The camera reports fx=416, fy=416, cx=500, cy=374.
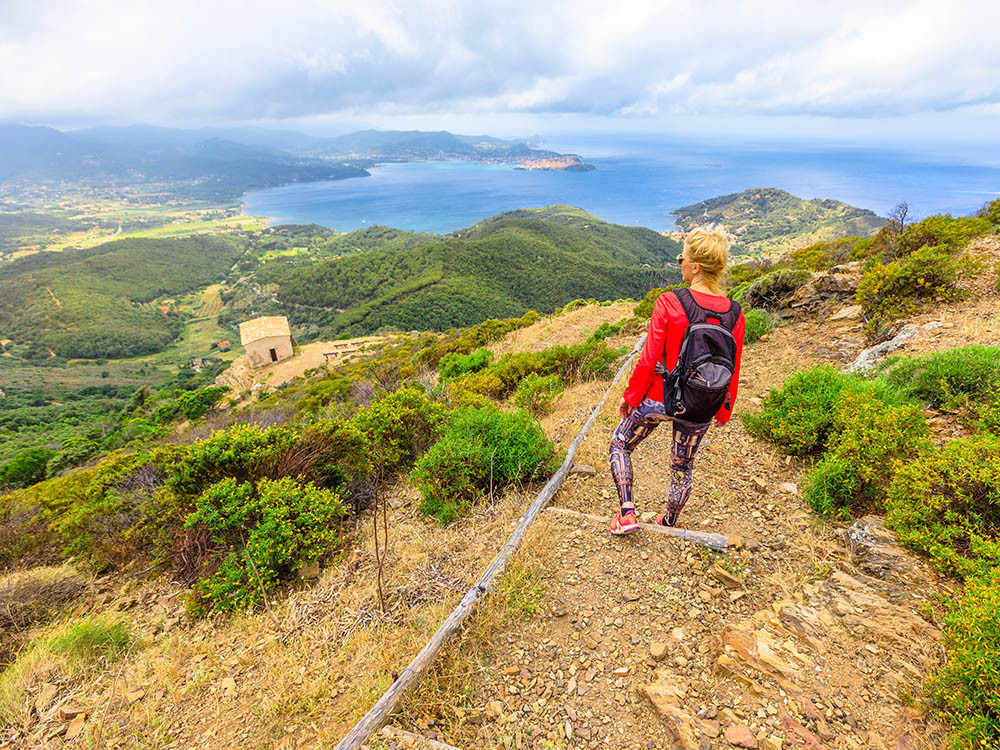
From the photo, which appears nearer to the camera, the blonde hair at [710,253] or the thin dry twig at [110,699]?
the thin dry twig at [110,699]

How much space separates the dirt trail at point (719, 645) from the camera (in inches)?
70.5

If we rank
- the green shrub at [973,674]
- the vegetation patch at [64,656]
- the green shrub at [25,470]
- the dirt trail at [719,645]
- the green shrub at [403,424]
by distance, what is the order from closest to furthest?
the green shrub at [973,674] → the dirt trail at [719,645] → the vegetation patch at [64,656] → the green shrub at [403,424] → the green shrub at [25,470]

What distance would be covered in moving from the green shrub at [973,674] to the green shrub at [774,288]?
7.59 meters

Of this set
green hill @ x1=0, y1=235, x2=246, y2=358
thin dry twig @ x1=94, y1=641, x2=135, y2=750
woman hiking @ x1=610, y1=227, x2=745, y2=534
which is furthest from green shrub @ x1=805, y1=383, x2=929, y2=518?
green hill @ x1=0, y1=235, x2=246, y2=358

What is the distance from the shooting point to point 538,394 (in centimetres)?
649

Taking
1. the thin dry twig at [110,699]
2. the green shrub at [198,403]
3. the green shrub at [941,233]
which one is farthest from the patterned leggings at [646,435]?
the green shrub at [198,403]

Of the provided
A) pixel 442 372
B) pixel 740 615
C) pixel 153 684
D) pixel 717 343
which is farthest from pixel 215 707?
pixel 442 372

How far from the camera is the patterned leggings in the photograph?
2.58 metres

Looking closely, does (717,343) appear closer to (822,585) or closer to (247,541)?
Answer: (822,585)

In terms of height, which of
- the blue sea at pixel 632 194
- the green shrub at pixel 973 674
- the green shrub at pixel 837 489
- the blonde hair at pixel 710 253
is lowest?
the green shrub at pixel 837 489

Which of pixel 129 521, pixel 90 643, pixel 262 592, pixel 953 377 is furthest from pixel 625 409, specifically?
pixel 129 521

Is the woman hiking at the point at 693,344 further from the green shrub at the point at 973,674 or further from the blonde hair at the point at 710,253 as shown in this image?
the green shrub at the point at 973,674

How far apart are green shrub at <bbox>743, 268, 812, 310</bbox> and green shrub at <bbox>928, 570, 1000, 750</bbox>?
24.9ft

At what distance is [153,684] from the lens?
254cm
